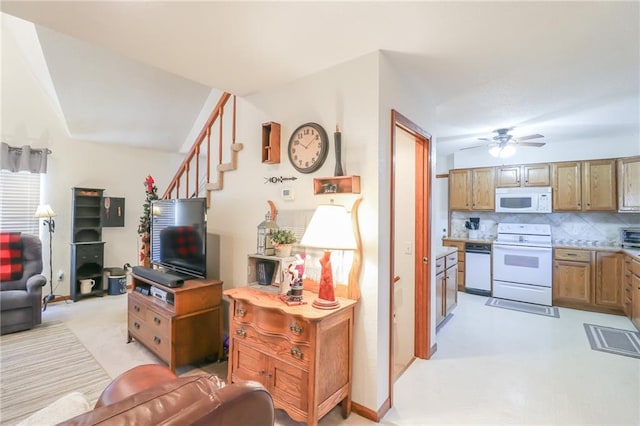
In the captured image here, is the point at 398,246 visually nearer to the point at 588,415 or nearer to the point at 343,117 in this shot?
the point at 343,117

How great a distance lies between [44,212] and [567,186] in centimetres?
766

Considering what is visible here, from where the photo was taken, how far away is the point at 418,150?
2.85 metres

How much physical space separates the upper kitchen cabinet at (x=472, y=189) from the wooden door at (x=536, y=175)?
0.45 m

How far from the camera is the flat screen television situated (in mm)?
2715

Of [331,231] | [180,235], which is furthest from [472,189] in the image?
[180,235]

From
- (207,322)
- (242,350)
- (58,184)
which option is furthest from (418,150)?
(58,184)

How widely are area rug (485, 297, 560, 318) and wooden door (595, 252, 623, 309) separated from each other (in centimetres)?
59

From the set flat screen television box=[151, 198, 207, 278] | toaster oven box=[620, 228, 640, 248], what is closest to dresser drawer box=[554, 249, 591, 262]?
toaster oven box=[620, 228, 640, 248]

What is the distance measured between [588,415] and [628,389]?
0.66 m

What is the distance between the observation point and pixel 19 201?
4262 millimetres

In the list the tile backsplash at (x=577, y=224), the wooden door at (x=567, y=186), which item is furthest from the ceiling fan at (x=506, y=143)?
the tile backsplash at (x=577, y=224)

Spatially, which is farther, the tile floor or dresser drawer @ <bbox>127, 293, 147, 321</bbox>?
dresser drawer @ <bbox>127, 293, 147, 321</bbox>

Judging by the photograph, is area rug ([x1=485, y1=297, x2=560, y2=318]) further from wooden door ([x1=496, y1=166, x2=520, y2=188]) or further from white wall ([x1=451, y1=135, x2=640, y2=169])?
white wall ([x1=451, y1=135, x2=640, y2=169])

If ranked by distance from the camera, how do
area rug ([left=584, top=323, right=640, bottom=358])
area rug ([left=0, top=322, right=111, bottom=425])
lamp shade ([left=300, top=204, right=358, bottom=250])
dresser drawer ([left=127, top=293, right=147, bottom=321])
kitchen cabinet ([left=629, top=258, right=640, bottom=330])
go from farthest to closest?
1. kitchen cabinet ([left=629, top=258, right=640, bottom=330])
2. area rug ([left=584, top=323, right=640, bottom=358])
3. dresser drawer ([left=127, top=293, right=147, bottom=321])
4. area rug ([left=0, top=322, right=111, bottom=425])
5. lamp shade ([left=300, top=204, right=358, bottom=250])
